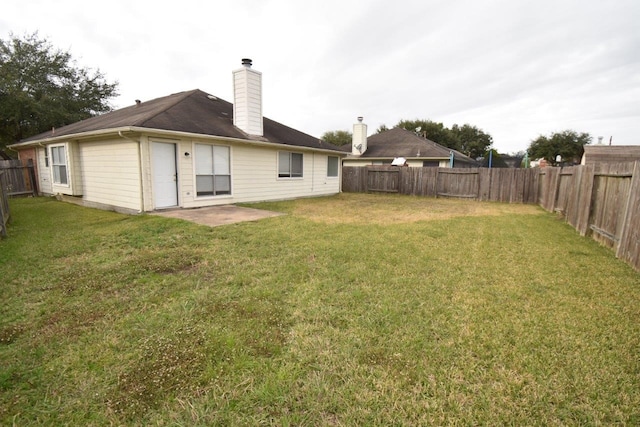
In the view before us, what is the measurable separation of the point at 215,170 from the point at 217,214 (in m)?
2.23

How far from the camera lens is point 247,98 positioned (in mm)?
11172

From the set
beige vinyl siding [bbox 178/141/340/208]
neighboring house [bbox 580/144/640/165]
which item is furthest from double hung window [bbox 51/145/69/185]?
neighboring house [bbox 580/144/640/165]

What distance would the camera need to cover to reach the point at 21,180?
13.6 metres

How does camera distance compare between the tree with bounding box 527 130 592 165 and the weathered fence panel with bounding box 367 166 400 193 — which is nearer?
the weathered fence panel with bounding box 367 166 400 193

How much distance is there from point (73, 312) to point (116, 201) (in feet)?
24.4

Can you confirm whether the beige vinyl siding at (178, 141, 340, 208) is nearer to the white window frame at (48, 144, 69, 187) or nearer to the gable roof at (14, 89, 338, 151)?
the gable roof at (14, 89, 338, 151)

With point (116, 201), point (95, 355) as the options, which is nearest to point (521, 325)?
point (95, 355)

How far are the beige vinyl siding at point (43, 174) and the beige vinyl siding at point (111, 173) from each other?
4034 millimetres

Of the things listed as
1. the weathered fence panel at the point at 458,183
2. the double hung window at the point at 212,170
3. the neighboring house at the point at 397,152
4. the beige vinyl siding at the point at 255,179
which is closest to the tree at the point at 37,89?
the double hung window at the point at 212,170

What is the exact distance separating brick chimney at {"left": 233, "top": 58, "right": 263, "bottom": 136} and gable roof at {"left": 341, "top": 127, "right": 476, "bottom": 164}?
12.7 m

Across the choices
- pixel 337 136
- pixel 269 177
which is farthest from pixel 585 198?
pixel 337 136

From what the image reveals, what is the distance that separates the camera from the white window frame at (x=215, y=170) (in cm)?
946

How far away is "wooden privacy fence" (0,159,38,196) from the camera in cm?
1316

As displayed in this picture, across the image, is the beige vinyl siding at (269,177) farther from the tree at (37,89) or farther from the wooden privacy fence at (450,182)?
the tree at (37,89)
